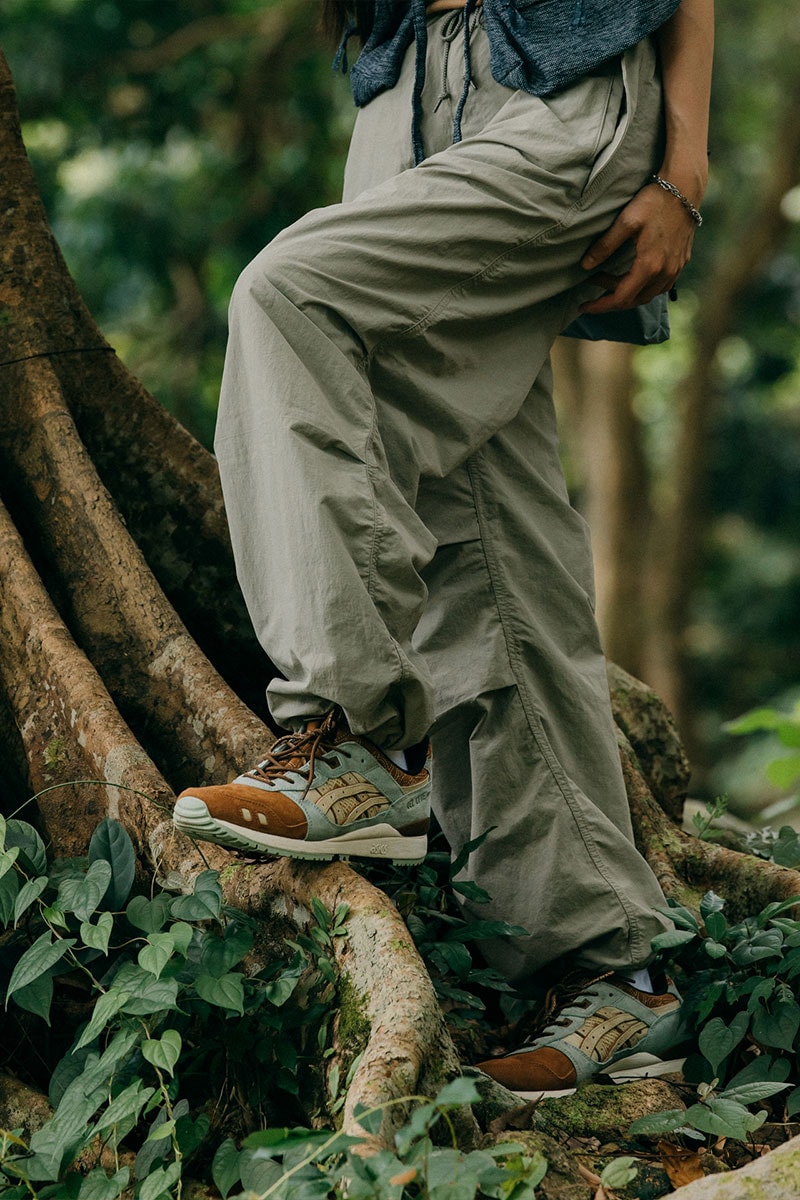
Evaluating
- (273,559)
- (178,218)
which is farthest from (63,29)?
(273,559)

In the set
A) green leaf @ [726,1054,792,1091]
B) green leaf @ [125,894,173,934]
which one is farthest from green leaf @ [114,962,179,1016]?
green leaf @ [726,1054,792,1091]

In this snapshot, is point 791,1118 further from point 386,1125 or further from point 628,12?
point 628,12

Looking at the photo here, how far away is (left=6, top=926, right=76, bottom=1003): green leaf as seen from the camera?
1.73 m

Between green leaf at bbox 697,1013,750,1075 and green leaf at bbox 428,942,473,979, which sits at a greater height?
green leaf at bbox 428,942,473,979

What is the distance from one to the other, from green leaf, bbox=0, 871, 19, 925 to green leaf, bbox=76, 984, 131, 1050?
234 millimetres

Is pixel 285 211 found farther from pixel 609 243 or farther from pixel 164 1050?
pixel 164 1050

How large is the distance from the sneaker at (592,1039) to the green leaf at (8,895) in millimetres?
750

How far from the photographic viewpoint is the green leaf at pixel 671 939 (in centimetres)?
199

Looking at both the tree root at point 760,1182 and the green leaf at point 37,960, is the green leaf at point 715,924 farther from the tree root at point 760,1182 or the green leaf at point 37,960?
the green leaf at point 37,960

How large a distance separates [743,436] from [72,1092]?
10.4 meters

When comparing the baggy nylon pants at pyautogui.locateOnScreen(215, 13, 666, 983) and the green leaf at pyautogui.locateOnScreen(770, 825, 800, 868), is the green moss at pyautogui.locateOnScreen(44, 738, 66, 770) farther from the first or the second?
the green leaf at pyautogui.locateOnScreen(770, 825, 800, 868)

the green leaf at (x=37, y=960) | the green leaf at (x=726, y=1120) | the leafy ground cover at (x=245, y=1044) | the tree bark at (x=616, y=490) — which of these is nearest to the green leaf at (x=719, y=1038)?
the leafy ground cover at (x=245, y=1044)

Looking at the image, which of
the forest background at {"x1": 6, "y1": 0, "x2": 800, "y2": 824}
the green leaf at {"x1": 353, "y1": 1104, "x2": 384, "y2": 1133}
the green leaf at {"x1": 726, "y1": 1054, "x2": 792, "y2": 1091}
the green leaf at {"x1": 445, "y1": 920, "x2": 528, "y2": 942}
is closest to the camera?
the green leaf at {"x1": 353, "y1": 1104, "x2": 384, "y2": 1133}

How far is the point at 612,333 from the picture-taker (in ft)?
7.38
